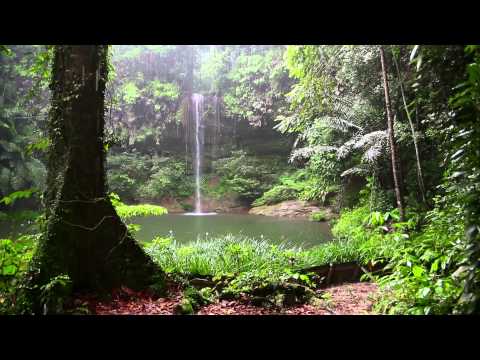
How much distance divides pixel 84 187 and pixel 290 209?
34.6ft

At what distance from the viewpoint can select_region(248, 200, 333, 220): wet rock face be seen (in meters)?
12.1

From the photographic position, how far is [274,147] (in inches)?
669

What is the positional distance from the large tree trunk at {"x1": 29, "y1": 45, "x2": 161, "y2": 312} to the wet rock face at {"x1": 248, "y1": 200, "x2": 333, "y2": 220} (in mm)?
8957

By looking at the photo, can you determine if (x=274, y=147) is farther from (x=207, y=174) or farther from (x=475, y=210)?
(x=475, y=210)

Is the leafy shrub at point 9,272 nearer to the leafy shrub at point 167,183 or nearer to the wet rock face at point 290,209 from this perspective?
the wet rock face at point 290,209

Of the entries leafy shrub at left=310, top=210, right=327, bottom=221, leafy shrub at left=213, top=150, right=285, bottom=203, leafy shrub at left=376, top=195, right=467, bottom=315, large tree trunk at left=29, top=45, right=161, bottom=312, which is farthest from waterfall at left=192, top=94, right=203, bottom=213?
leafy shrub at left=376, top=195, right=467, bottom=315

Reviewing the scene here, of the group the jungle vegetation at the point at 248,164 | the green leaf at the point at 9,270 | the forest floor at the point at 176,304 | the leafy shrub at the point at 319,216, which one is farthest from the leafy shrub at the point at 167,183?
the green leaf at the point at 9,270

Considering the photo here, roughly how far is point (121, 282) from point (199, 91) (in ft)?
50.8

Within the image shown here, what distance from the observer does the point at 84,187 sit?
278cm

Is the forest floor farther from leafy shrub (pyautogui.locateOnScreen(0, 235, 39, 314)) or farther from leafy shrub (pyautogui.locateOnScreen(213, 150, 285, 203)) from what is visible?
leafy shrub (pyautogui.locateOnScreen(213, 150, 285, 203))

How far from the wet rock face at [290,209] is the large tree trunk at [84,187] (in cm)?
896

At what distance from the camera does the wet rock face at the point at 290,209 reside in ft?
39.8
